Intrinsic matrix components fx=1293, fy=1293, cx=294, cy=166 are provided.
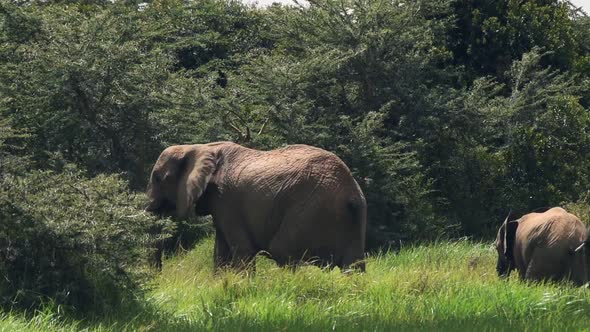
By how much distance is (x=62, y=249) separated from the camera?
35.0 feet

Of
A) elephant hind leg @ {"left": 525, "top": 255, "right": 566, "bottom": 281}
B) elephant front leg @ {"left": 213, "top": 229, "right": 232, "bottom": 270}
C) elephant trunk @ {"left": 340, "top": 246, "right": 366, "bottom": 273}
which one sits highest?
elephant hind leg @ {"left": 525, "top": 255, "right": 566, "bottom": 281}

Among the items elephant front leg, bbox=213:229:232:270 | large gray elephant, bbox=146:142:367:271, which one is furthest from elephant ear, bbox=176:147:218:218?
elephant front leg, bbox=213:229:232:270

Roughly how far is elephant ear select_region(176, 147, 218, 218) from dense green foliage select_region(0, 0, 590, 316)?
858 mm

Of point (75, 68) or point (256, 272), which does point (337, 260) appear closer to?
point (256, 272)

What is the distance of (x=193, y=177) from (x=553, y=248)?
377 centimetres

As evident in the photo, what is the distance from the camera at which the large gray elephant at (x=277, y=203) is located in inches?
495

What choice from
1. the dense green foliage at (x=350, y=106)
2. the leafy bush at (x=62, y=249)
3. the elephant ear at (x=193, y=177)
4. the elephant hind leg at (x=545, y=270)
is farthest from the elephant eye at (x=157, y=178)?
the elephant hind leg at (x=545, y=270)

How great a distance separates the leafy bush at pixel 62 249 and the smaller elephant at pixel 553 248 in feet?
13.5

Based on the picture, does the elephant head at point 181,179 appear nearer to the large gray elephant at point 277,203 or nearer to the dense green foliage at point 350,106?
the large gray elephant at point 277,203

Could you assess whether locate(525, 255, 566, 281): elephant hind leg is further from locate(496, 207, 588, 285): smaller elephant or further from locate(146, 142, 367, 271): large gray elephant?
locate(146, 142, 367, 271): large gray elephant

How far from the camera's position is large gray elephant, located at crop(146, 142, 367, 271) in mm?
12562

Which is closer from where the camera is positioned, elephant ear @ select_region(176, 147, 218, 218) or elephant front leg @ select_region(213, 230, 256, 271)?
elephant front leg @ select_region(213, 230, 256, 271)

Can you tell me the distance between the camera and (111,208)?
11.2 m

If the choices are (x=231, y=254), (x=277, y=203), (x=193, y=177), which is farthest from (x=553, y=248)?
(x=193, y=177)
